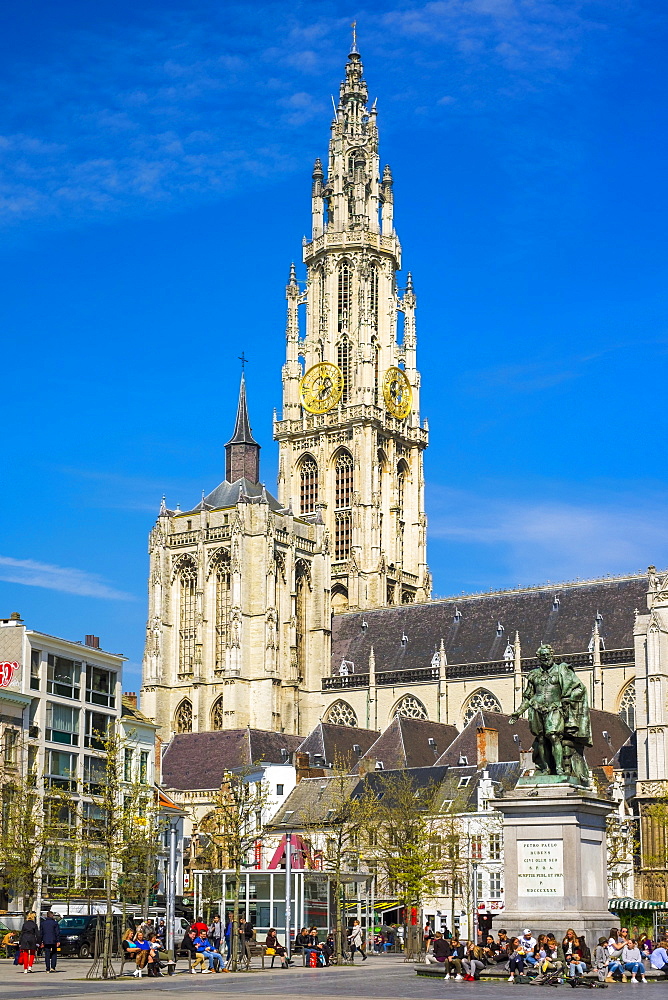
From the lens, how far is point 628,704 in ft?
273

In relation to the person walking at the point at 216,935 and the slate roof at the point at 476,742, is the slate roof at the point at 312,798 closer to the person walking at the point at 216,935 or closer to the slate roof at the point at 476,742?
the slate roof at the point at 476,742

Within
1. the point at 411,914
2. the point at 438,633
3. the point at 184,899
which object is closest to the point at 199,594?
the point at 438,633

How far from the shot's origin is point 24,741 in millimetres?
57938

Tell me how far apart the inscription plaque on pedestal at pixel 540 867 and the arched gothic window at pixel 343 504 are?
81516 mm

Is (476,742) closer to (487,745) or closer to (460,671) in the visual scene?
(487,745)

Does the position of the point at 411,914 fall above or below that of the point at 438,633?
below

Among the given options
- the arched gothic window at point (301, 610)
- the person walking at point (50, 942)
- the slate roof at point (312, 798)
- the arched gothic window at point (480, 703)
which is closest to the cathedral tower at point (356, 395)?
the arched gothic window at point (301, 610)

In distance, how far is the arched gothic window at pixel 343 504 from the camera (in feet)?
361

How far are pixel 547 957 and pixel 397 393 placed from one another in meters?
92.2

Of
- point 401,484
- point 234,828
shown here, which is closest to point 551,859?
point 234,828

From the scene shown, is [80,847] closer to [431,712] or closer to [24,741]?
[24,741]

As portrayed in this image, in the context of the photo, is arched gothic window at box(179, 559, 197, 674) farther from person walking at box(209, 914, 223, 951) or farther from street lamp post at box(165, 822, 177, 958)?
street lamp post at box(165, 822, 177, 958)

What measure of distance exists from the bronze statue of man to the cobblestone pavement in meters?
4.05

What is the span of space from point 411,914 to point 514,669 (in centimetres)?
3914
